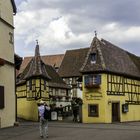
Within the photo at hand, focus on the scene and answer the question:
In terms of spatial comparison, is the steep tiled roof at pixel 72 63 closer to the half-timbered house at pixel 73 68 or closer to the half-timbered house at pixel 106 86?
the half-timbered house at pixel 73 68

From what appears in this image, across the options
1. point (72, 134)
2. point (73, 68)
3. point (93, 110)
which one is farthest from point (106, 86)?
point (73, 68)

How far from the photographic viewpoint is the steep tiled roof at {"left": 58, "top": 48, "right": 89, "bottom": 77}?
3149 inches

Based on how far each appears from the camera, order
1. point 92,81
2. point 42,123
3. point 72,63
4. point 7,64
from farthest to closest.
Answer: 1. point 72,63
2. point 92,81
3. point 7,64
4. point 42,123

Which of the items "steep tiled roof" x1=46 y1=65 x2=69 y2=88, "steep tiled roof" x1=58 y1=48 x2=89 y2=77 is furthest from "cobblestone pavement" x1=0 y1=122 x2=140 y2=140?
"steep tiled roof" x1=58 y1=48 x2=89 y2=77

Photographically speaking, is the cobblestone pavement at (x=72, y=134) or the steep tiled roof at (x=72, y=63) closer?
the cobblestone pavement at (x=72, y=134)

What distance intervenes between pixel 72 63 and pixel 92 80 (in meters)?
35.7

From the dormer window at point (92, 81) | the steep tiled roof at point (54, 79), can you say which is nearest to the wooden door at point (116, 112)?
the dormer window at point (92, 81)

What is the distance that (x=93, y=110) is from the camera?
46281 mm

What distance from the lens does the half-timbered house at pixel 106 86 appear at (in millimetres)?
45969

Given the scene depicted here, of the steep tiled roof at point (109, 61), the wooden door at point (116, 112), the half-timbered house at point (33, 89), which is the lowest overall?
the wooden door at point (116, 112)

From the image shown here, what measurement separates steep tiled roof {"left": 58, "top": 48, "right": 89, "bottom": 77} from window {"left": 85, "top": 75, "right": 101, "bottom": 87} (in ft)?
103

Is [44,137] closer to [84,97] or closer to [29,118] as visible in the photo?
[84,97]

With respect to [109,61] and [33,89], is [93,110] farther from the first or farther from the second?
[33,89]

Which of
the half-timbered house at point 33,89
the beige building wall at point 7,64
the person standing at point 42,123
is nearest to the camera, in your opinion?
the person standing at point 42,123
